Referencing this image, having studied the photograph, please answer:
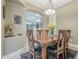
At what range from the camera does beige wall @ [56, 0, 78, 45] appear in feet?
15.3

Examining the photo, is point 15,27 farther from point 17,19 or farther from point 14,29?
point 17,19

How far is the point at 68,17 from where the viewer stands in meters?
5.22

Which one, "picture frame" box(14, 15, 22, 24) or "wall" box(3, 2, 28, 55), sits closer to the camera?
"wall" box(3, 2, 28, 55)

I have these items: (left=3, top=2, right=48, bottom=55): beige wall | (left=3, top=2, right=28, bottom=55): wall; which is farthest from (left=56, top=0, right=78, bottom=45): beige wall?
(left=3, top=2, right=28, bottom=55): wall

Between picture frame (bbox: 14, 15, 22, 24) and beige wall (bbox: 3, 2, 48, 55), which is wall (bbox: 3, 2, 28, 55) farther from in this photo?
picture frame (bbox: 14, 15, 22, 24)

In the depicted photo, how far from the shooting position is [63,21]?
560cm

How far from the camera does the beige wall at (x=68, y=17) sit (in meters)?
4.65

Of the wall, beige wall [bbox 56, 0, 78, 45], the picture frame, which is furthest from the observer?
the picture frame

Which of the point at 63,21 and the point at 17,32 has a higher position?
the point at 63,21

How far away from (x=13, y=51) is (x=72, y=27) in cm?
321

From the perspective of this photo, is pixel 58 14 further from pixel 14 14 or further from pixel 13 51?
pixel 13 51

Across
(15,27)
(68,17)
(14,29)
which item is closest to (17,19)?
(15,27)

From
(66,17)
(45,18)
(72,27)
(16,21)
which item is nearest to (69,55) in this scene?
(72,27)

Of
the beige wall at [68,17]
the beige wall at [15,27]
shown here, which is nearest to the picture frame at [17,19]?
the beige wall at [15,27]
